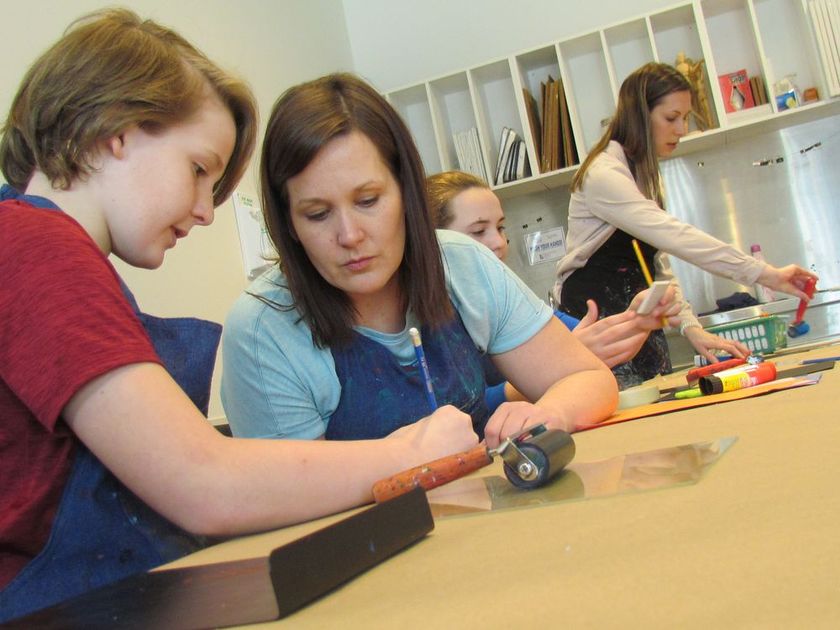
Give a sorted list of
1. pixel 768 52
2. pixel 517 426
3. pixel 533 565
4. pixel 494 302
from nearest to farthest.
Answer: pixel 533 565, pixel 517 426, pixel 494 302, pixel 768 52

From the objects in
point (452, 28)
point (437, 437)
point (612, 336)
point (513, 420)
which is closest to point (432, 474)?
point (437, 437)

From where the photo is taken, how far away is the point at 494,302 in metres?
1.23

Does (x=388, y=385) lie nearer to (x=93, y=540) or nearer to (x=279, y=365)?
(x=279, y=365)

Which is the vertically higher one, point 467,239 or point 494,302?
point 467,239

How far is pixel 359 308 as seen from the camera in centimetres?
121

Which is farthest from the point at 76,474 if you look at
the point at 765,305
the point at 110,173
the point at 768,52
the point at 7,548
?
the point at 768,52

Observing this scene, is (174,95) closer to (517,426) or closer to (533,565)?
(517,426)

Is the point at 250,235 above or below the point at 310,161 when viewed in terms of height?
above

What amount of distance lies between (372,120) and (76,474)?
68cm

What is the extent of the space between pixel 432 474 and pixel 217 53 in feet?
7.74

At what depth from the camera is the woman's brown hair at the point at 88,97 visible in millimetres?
818

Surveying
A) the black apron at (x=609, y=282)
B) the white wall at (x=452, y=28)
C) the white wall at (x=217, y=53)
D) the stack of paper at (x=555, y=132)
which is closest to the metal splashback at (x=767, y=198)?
the stack of paper at (x=555, y=132)

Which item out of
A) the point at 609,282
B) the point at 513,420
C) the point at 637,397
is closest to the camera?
the point at 513,420

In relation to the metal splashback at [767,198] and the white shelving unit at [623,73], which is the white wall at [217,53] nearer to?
the white shelving unit at [623,73]
